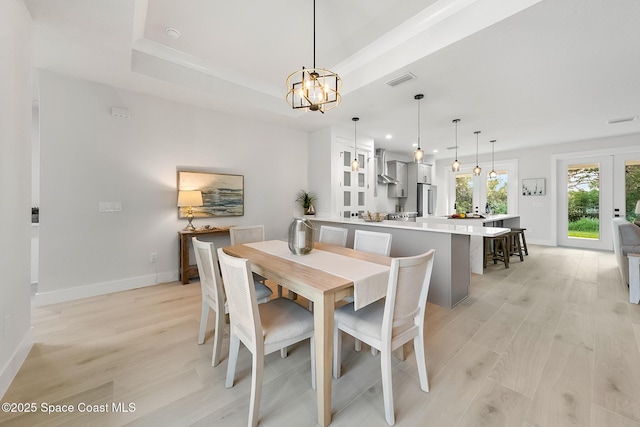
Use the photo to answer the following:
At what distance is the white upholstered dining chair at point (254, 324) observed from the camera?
4.47 feet

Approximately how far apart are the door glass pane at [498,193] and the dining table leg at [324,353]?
25.2 ft

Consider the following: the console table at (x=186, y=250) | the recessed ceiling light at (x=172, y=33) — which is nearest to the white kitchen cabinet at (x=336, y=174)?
the console table at (x=186, y=250)

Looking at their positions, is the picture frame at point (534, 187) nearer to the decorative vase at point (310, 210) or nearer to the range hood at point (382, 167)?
the range hood at point (382, 167)

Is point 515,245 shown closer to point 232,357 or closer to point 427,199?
point 427,199

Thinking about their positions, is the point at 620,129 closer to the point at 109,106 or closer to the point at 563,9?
the point at 563,9

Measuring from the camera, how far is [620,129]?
17.0ft

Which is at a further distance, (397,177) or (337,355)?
(397,177)

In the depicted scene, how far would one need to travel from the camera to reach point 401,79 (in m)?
3.00

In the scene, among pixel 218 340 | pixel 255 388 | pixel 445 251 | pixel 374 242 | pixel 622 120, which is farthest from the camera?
pixel 622 120

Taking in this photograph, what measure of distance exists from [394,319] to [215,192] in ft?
11.4

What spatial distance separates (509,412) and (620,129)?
6843mm

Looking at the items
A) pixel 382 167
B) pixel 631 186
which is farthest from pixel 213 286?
pixel 631 186

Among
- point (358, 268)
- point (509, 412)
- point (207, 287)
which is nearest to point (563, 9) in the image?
point (358, 268)

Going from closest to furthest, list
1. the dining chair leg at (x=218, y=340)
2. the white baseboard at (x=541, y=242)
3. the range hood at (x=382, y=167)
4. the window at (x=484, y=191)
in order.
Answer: the dining chair leg at (x=218, y=340) → the white baseboard at (x=541, y=242) → the range hood at (x=382, y=167) → the window at (x=484, y=191)
